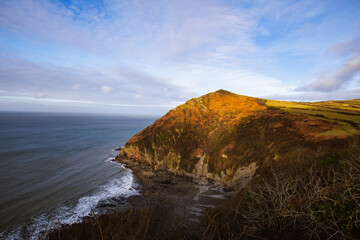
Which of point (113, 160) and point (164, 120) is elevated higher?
point (164, 120)

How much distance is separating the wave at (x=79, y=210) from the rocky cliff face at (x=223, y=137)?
24.7 feet

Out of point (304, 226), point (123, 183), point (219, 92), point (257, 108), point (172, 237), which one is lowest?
point (123, 183)

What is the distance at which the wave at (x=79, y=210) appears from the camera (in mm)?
12789

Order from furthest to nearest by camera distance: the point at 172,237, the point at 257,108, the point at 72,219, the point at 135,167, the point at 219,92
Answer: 1. the point at 219,92
2. the point at 257,108
3. the point at 135,167
4. the point at 72,219
5. the point at 172,237

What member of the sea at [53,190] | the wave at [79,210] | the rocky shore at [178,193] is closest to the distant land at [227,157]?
Answer: the rocky shore at [178,193]

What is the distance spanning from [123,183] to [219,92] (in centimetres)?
3030

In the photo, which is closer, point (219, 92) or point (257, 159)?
point (257, 159)

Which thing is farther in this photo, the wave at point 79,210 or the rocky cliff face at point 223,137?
the rocky cliff face at point 223,137

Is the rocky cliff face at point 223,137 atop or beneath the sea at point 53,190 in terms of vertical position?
atop

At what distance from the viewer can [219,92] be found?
3941 cm

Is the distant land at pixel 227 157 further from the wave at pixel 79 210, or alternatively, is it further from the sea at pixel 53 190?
the sea at pixel 53 190

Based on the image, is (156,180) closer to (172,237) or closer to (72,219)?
(72,219)

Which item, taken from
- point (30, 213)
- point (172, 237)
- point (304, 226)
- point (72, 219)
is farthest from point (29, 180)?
point (304, 226)

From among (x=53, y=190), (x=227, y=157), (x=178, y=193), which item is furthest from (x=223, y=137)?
(x=53, y=190)
